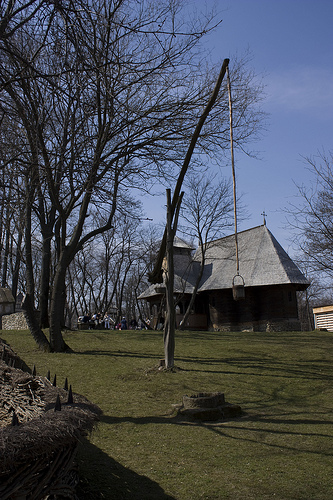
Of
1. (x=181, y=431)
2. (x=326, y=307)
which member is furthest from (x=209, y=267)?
(x=181, y=431)

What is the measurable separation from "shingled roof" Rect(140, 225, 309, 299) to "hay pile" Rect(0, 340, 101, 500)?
80.7 ft

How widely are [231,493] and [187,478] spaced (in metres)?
0.66

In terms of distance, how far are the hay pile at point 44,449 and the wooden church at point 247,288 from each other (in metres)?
22.3

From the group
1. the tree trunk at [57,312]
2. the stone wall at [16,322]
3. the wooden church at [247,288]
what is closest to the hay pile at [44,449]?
the tree trunk at [57,312]

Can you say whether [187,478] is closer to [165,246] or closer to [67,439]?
[67,439]

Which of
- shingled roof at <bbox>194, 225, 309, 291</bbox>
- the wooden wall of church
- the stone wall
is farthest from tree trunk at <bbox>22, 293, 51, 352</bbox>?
shingled roof at <bbox>194, 225, 309, 291</bbox>

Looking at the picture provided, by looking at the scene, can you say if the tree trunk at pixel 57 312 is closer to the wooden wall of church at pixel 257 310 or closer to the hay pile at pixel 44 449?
the hay pile at pixel 44 449

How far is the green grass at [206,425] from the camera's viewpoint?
5.02m

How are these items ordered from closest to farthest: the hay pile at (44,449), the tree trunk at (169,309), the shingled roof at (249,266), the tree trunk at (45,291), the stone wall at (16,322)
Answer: the hay pile at (44,449) → the tree trunk at (169,309) → the tree trunk at (45,291) → the stone wall at (16,322) → the shingled roof at (249,266)

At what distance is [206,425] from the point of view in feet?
24.9

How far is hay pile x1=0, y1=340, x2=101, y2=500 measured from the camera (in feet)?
7.93

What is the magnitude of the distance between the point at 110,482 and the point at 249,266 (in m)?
25.8

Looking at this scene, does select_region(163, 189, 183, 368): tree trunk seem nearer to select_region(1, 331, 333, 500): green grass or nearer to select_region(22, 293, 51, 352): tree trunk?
select_region(1, 331, 333, 500): green grass

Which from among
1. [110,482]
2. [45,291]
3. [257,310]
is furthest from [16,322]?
[110,482]
